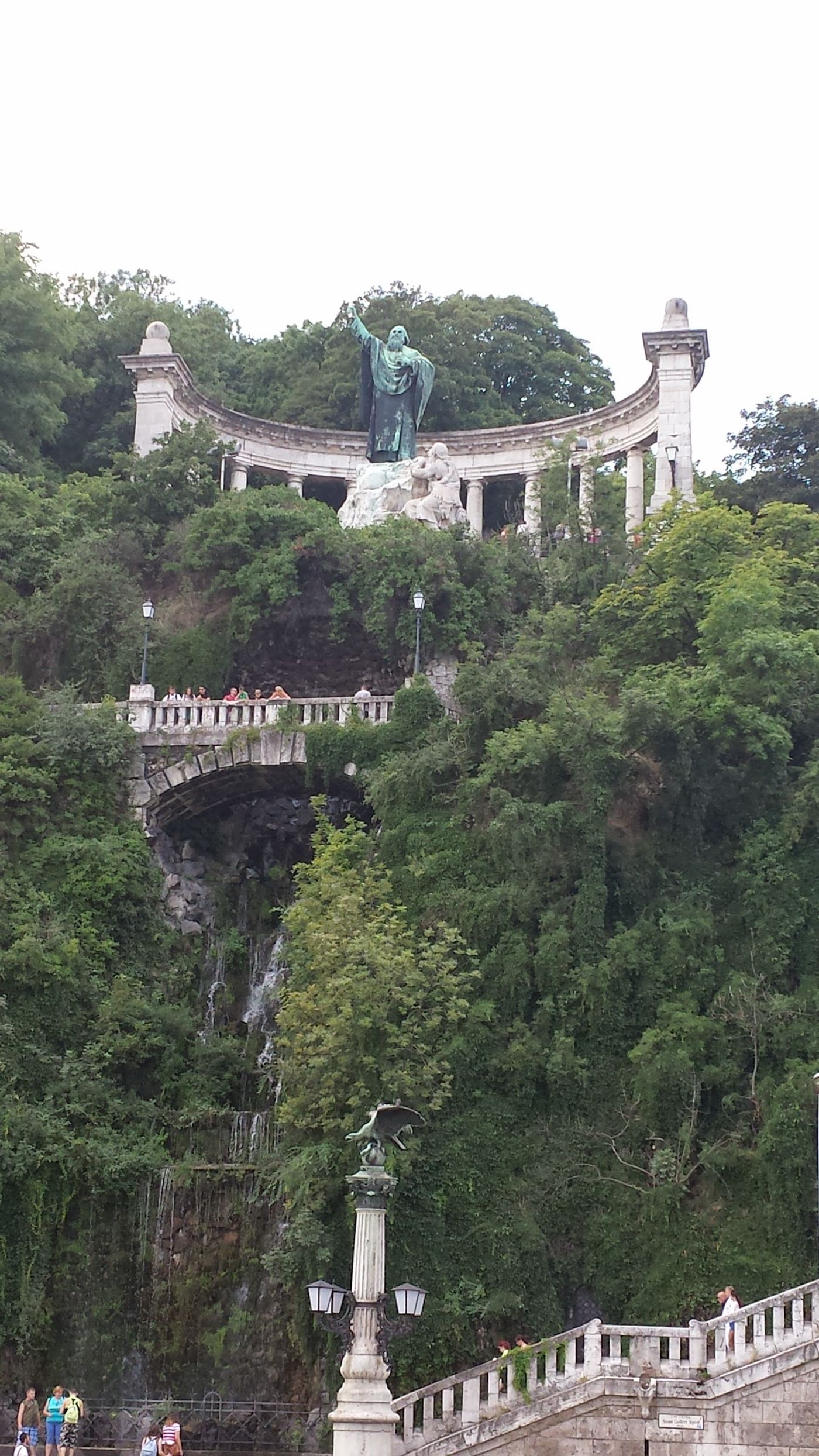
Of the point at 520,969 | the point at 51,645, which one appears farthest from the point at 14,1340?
the point at 51,645

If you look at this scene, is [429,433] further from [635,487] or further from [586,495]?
[586,495]

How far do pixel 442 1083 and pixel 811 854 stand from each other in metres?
7.81

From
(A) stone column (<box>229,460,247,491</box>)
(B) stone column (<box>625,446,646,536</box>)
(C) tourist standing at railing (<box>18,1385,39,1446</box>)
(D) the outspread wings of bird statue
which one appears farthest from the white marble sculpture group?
(D) the outspread wings of bird statue

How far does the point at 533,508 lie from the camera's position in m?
50.1

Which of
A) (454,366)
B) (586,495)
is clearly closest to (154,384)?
(454,366)

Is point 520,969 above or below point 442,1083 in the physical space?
above

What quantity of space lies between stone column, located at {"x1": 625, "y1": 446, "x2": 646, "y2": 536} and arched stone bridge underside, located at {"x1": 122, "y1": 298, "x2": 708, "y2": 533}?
0.11 ft

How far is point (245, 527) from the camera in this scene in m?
42.2

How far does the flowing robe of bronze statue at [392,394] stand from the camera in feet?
166

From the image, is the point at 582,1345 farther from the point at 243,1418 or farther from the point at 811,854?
→ the point at 811,854

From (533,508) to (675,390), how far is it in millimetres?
5078

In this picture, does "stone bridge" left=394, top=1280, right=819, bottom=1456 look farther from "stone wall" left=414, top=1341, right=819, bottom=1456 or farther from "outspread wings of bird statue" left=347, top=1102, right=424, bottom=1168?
"outspread wings of bird statue" left=347, top=1102, right=424, bottom=1168

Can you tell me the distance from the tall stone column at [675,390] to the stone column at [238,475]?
11.5 m

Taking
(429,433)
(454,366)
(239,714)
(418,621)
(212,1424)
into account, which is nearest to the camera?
(212,1424)
